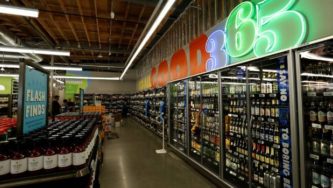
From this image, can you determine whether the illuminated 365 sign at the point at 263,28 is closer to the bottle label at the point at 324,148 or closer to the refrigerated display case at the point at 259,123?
the refrigerated display case at the point at 259,123

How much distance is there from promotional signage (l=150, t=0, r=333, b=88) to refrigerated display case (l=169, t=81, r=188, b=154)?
3.74 ft

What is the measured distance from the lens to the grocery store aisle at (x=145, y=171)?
402 centimetres

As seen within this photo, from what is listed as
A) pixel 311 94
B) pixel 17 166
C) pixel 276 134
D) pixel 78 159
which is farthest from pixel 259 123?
pixel 17 166

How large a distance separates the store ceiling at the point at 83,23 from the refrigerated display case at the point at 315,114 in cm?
416

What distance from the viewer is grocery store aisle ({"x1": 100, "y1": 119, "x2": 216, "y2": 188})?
13.2 feet

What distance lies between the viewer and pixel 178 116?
656cm

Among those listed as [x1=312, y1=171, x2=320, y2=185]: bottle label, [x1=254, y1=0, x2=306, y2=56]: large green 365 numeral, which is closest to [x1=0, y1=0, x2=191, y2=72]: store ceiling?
[x1=254, y1=0, x2=306, y2=56]: large green 365 numeral

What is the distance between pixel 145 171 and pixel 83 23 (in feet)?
19.3

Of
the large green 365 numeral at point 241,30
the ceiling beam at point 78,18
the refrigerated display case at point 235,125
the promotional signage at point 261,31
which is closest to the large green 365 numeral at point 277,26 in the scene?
the promotional signage at point 261,31

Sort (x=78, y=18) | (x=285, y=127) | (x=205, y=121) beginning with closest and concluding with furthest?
(x=285, y=127), (x=205, y=121), (x=78, y=18)

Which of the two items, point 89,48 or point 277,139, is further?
point 89,48

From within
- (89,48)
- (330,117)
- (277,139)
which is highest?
(89,48)

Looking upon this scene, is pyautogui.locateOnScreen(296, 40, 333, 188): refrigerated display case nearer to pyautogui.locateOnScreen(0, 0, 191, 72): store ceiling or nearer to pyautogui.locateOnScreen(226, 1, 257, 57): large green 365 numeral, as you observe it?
pyautogui.locateOnScreen(226, 1, 257, 57): large green 365 numeral

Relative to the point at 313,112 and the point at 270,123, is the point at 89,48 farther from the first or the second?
the point at 313,112
